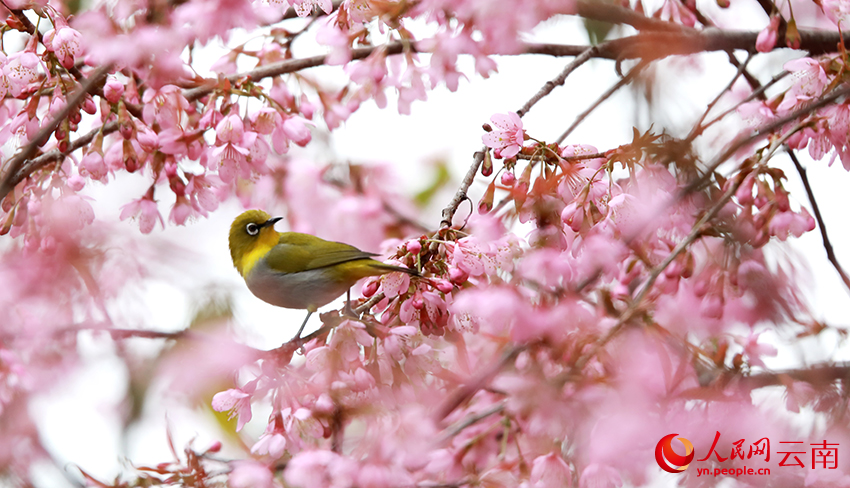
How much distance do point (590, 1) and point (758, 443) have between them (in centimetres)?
155

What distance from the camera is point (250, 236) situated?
3426mm

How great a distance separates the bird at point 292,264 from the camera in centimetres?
273

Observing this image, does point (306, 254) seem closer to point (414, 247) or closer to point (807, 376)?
point (414, 247)

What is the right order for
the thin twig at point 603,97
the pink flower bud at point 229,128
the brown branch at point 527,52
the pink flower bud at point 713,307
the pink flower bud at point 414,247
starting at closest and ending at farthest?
the thin twig at point 603,97 → the pink flower bud at point 414,247 → the brown branch at point 527,52 → the pink flower bud at point 229,128 → the pink flower bud at point 713,307

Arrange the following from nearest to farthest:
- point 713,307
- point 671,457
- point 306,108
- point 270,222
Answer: point 671,457 → point 713,307 → point 306,108 → point 270,222

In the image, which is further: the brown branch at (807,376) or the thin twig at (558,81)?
the thin twig at (558,81)

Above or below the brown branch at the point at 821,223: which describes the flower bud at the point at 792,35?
above

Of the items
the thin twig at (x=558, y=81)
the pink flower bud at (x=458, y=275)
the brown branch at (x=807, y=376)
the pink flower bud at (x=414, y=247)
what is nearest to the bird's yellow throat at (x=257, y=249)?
the pink flower bud at (x=414, y=247)

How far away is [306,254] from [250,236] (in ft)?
1.99

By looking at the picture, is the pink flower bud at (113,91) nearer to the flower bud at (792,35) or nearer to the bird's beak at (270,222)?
the bird's beak at (270,222)

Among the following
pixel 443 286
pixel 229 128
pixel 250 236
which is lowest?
pixel 443 286

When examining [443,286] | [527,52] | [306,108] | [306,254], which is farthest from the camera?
[306,108]

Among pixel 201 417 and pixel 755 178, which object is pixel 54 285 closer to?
pixel 201 417

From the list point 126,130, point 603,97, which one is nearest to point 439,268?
point 603,97
